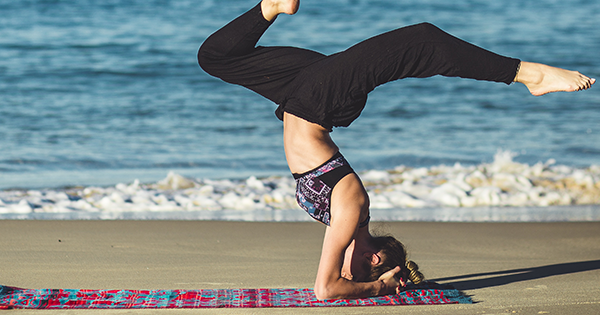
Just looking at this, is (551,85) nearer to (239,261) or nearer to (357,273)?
(357,273)

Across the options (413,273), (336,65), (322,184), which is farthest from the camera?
(413,273)

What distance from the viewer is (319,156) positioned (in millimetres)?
2990

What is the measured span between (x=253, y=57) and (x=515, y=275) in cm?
228

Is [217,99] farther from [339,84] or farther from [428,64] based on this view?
[428,64]

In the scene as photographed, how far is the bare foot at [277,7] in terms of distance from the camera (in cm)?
275

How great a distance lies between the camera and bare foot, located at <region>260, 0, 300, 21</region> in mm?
2752

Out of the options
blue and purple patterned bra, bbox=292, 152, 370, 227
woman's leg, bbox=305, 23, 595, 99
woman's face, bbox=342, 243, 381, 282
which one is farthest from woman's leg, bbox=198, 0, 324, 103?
woman's face, bbox=342, 243, 381, 282

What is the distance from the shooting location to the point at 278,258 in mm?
4234

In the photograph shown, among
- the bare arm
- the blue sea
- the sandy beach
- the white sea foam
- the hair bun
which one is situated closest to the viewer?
the bare arm

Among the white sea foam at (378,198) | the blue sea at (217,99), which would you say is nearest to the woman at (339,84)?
the white sea foam at (378,198)

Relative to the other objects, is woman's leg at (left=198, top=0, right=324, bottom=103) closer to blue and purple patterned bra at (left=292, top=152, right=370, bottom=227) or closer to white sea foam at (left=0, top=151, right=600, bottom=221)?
blue and purple patterned bra at (left=292, top=152, right=370, bottom=227)

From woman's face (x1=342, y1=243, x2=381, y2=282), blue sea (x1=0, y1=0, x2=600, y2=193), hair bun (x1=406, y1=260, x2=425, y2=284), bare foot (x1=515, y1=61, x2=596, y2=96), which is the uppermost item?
bare foot (x1=515, y1=61, x2=596, y2=96)

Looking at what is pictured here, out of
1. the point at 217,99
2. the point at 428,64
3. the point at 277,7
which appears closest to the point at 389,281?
the point at 428,64

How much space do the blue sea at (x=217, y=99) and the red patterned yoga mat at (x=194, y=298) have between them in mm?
3765
